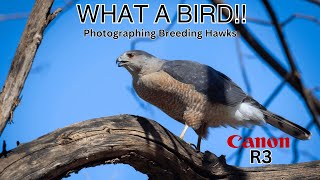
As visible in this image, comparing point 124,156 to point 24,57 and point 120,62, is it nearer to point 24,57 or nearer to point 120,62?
point 24,57

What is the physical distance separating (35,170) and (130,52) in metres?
1.99

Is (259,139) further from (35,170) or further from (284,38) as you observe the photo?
(284,38)

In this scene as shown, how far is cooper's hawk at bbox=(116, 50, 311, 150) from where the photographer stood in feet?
13.5

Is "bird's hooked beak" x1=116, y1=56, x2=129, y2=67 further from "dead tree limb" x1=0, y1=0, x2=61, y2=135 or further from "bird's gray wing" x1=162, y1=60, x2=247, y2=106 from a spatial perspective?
"dead tree limb" x1=0, y1=0, x2=61, y2=135

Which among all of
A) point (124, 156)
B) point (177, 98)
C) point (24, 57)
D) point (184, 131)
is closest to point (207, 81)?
point (177, 98)

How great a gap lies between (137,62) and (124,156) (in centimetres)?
158

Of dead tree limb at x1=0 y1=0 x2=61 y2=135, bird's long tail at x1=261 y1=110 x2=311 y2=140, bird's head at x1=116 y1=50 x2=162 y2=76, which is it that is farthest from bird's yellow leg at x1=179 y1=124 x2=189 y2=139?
dead tree limb at x1=0 y1=0 x2=61 y2=135

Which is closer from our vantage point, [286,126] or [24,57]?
[24,57]

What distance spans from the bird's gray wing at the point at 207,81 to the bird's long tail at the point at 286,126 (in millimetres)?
305

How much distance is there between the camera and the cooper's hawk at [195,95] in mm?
4105

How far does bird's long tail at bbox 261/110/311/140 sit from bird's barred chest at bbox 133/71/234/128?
0.47m

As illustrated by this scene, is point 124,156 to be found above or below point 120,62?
below

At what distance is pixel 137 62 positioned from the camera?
4.36m

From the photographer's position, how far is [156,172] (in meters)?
3.15
